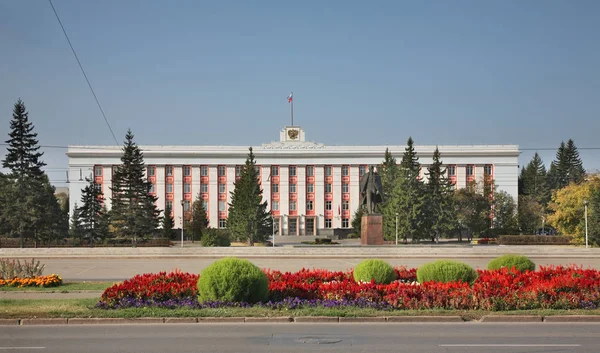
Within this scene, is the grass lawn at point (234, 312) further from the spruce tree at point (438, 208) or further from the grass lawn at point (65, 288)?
the spruce tree at point (438, 208)

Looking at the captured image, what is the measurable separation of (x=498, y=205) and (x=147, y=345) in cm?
7719

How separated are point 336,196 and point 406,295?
87.0 metres

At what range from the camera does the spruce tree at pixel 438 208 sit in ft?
235

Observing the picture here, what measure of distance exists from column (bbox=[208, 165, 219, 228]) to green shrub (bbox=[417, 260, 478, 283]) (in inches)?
3365

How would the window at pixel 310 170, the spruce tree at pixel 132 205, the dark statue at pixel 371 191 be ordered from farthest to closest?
the window at pixel 310 170
the spruce tree at pixel 132 205
the dark statue at pixel 371 191

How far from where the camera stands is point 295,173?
103188 mm

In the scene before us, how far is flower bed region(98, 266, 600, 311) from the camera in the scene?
15.2m

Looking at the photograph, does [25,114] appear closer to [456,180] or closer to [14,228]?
[14,228]

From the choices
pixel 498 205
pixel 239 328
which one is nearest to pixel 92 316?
pixel 239 328

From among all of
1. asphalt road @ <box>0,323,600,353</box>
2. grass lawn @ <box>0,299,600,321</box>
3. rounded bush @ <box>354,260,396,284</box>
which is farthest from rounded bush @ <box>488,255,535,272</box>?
asphalt road @ <box>0,323,600,353</box>

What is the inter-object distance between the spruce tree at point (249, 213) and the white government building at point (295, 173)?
34.1 meters

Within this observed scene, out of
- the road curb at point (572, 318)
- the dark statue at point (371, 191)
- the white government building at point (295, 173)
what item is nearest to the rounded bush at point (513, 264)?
the road curb at point (572, 318)

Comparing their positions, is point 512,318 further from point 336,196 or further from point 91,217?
point 336,196

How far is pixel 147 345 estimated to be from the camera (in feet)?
36.9
